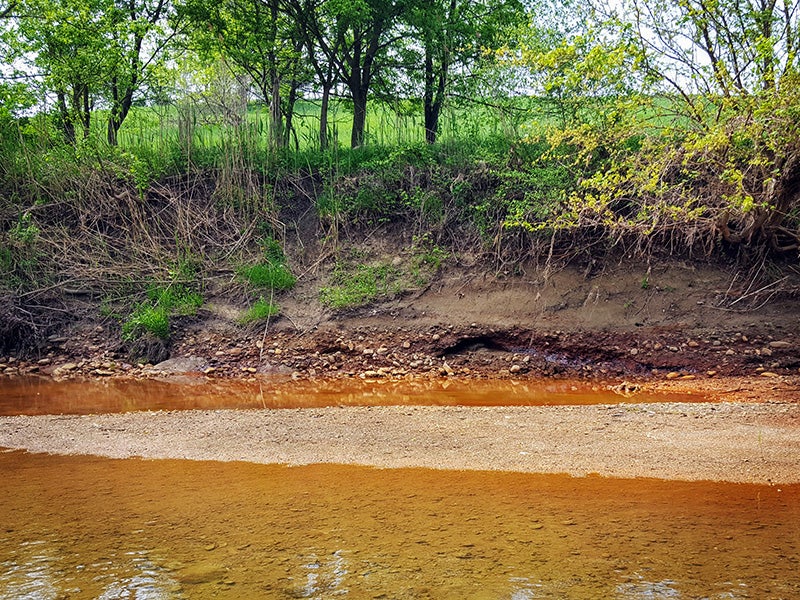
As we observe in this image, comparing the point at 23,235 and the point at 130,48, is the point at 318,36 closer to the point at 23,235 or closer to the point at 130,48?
the point at 130,48

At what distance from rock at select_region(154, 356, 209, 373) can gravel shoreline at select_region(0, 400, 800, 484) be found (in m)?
3.43

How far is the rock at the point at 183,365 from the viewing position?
11172 millimetres

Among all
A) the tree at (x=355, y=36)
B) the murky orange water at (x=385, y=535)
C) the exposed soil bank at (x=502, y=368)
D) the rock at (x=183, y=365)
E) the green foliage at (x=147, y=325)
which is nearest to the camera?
the murky orange water at (x=385, y=535)

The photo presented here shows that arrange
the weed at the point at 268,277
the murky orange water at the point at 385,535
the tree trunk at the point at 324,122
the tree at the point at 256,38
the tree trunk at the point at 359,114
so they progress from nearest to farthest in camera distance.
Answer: the murky orange water at the point at 385,535, the weed at the point at 268,277, the tree at the point at 256,38, the tree trunk at the point at 359,114, the tree trunk at the point at 324,122

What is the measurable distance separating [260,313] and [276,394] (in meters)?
2.89

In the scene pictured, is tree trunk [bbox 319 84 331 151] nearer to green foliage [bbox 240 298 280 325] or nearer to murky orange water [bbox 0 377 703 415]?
green foliage [bbox 240 298 280 325]

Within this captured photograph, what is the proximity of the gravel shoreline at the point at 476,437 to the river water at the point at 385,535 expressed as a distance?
304mm

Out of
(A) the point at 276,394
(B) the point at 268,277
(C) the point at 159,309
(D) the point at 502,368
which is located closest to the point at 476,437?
(A) the point at 276,394

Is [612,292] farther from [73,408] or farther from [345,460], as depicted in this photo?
[73,408]

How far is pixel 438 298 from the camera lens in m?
12.1

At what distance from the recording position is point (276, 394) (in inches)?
375

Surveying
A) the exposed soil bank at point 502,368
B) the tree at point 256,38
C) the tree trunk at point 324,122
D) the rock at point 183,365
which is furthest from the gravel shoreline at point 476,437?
the tree at point 256,38

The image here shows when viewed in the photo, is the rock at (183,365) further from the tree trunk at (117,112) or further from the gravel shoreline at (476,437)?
the tree trunk at (117,112)

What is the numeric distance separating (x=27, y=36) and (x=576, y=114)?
1076 cm
